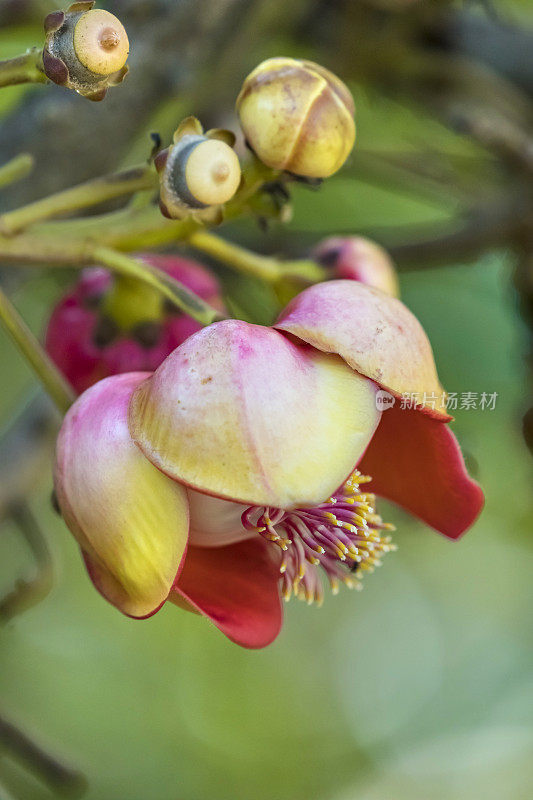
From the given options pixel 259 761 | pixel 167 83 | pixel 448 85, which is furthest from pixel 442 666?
pixel 167 83

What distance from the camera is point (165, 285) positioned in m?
0.55

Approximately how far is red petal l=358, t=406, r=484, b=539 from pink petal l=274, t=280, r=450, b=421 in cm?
4

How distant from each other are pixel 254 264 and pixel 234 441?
0.91 ft

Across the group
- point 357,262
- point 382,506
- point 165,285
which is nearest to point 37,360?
point 165,285

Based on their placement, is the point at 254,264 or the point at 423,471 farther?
the point at 254,264

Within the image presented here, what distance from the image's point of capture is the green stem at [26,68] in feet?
1.49

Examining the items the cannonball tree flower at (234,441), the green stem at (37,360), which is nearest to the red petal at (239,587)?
the cannonball tree flower at (234,441)

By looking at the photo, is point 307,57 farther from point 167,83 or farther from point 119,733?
point 119,733

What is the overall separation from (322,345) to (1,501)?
512 millimetres

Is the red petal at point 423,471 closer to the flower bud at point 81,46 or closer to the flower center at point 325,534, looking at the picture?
the flower center at point 325,534

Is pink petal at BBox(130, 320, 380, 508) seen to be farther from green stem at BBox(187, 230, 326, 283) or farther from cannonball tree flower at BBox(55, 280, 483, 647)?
green stem at BBox(187, 230, 326, 283)

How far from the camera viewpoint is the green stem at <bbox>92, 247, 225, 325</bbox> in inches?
21.2

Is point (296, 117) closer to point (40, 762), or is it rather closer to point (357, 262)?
point (357, 262)

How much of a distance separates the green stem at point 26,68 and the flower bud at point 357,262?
36 centimetres
